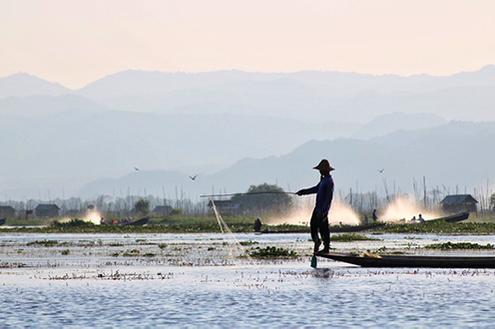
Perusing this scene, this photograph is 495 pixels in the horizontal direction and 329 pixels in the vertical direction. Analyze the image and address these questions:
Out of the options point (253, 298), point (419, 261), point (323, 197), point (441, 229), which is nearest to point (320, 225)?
point (323, 197)

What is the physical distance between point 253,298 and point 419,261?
436 inches

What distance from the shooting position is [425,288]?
35938 mm

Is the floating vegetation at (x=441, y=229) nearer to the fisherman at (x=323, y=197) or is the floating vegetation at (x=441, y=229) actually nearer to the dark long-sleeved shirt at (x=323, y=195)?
the fisherman at (x=323, y=197)

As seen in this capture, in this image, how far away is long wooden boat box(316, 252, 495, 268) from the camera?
4175 cm

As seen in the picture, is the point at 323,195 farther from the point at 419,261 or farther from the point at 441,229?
the point at 441,229

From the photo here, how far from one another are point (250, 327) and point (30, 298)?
31.4 ft

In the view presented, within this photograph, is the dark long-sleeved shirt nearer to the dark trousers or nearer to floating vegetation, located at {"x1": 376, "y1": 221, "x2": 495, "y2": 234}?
the dark trousers

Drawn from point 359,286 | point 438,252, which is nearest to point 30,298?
point 359,286

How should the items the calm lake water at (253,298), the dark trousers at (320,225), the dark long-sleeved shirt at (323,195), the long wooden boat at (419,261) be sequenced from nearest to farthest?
1. the calm lake water at (253,298)
2. the long wooden boat at (419,261)
3. the dark long-sleeved shirt at (323,195)
4. the dark trousers at (320,225)

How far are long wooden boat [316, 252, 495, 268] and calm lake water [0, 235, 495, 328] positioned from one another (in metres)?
0.35

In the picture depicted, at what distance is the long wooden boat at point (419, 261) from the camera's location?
4175 centimetres

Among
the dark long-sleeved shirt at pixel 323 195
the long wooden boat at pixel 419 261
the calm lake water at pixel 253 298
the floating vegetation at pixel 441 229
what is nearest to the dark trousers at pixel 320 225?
the dark long-sleeved shirt at pixel 323 195

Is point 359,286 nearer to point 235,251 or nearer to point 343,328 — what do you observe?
point 343,328

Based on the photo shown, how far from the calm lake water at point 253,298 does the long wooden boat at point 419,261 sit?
0.35 meters
